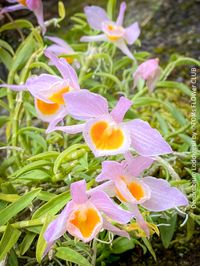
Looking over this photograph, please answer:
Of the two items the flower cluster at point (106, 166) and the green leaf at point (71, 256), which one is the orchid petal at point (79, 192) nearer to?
the flower cluster at point (106, 166)

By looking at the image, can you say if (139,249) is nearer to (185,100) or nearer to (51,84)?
(51,84)

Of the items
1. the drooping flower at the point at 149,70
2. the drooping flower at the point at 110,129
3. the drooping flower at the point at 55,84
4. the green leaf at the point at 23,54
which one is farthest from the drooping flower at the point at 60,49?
the drooping flower at the point at 110,129

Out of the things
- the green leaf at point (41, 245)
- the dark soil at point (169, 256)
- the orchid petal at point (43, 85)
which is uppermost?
the orchid petal at point (43, 85)

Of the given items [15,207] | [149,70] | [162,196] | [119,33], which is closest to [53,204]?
[15,207]

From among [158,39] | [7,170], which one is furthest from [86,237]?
[158,39]

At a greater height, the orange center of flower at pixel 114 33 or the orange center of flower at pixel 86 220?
the orange center of flower at pixel 114 33

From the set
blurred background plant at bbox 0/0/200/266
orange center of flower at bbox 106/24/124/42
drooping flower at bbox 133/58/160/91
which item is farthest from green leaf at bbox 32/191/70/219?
orange center of flower at bbox 106/24/124/42

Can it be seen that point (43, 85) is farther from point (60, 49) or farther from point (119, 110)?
point (60, 49)
